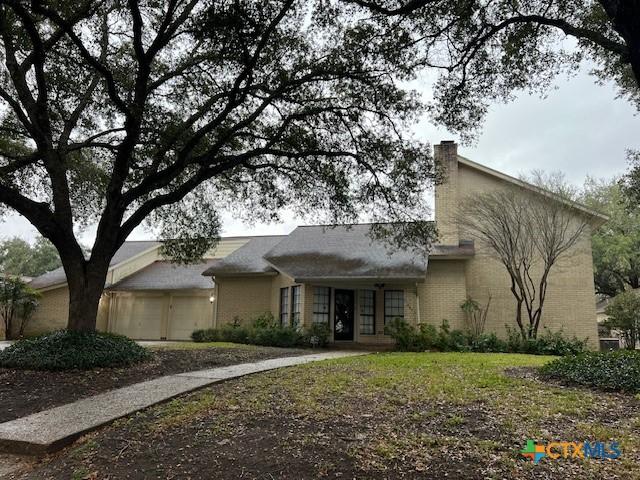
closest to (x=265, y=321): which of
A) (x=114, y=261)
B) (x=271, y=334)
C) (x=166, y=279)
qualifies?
(x=271, y=334)

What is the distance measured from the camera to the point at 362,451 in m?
4.18

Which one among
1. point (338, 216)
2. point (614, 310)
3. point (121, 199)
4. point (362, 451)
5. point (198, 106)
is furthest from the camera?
point (614, 310)

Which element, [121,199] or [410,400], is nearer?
[410,400]

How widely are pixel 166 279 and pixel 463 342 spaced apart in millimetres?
14172

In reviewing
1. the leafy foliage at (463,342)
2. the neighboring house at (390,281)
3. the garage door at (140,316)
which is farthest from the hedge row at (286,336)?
the garage door at (140,316)

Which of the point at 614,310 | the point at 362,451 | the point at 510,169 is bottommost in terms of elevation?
the point at 362,451

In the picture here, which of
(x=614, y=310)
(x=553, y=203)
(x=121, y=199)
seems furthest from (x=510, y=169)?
(x=121, y=199)

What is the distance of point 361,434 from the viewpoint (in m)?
4.63

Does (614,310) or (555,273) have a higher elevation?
(555,273)

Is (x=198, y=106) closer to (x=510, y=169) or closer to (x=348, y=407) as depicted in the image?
(x=348, y=407)

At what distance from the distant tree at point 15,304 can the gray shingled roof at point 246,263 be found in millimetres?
8276

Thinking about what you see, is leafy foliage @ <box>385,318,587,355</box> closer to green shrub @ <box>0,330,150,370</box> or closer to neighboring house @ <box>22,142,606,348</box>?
neighboring house @ <box>22,142,606,348</box>

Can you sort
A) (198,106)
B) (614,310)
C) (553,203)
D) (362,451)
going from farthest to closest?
(614,310)
(553,203)
(198,106)
(362,451)

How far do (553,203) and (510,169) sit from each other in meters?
4.05
